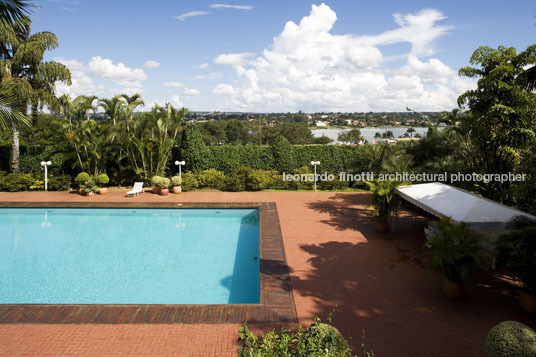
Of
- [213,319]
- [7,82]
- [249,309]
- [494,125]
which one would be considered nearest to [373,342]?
[249,309]

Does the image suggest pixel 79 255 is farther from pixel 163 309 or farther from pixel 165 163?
pixel 165 163

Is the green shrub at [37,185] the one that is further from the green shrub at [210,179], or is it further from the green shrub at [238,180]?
the green shrub at [238,180]

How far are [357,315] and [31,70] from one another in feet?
60.0

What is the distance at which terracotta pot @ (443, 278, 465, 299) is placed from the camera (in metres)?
6.51

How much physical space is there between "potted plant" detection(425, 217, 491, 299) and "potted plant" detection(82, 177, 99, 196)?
14544mm

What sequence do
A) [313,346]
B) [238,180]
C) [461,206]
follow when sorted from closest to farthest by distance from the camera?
[313,346] → [461,206] → [238,180]

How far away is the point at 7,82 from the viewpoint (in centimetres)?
1541

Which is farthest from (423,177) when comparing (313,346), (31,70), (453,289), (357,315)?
(31,70)

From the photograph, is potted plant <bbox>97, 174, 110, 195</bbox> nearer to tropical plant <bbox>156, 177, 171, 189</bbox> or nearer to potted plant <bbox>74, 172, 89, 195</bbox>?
potted plant <bbox>74, 172, 89, 195</bbox>

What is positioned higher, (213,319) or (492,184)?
(492,184)

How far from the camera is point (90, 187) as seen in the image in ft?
52.3

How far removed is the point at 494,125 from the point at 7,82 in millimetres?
19036

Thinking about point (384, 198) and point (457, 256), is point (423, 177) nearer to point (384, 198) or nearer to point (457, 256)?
point (384, 198)

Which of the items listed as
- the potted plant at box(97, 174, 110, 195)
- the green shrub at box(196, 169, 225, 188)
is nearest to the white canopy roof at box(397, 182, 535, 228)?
the green shrub at box(196, 169, 225, 188)
